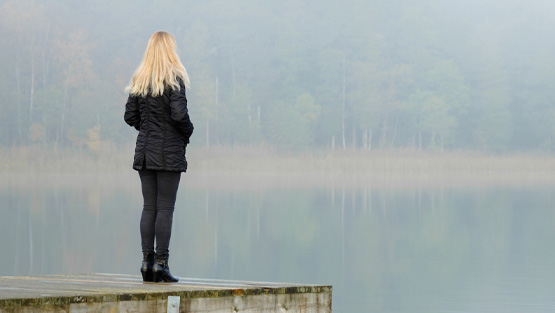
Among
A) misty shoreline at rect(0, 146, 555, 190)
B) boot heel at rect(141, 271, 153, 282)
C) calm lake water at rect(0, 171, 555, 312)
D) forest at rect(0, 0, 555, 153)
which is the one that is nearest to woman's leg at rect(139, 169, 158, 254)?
boot heel at rect(141, 271, 153, 282)

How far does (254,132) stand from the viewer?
64.3 m

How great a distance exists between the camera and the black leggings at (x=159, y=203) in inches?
206

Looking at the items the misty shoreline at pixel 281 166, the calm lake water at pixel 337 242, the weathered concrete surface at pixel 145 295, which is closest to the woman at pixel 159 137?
the weathered concrete surface at pixel 145 295

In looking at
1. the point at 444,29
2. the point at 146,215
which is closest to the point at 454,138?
the point at 444,29

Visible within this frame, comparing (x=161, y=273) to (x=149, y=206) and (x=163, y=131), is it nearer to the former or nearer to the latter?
(x=149, y=206)

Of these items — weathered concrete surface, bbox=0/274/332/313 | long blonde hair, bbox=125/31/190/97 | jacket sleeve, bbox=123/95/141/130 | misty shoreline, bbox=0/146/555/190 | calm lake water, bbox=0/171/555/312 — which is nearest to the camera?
weathered concrete surface, bbox=0/274/332/313

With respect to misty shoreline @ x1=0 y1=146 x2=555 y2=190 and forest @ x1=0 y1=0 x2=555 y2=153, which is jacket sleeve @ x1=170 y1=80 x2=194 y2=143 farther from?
forest @ x1=0 y1=0 x2=555 y2=153

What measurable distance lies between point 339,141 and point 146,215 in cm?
6117

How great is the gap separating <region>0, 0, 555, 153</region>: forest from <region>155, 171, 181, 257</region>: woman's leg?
→ 1990 inches

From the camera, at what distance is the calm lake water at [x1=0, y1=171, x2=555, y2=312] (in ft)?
36.2

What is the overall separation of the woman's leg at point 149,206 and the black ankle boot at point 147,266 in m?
0.03

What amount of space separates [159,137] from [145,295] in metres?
1.12

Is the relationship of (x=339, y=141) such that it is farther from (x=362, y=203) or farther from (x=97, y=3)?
(x=362, y=203)

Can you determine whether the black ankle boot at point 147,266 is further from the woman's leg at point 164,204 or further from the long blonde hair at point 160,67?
the long blonde hair at point 160,67
